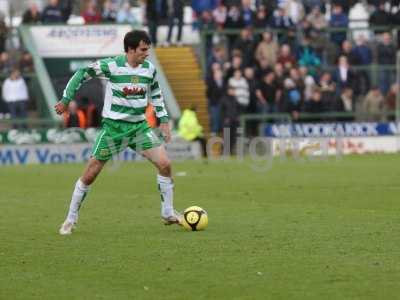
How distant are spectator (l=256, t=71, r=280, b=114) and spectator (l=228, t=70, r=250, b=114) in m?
0.44

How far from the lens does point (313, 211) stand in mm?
17094

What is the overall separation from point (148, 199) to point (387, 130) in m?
17.6

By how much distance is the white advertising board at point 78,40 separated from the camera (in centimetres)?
3650

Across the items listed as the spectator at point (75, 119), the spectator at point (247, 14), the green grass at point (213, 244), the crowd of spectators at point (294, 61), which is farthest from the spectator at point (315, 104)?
the green grass at point (213, 244)

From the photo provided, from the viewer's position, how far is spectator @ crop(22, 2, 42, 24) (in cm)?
3644

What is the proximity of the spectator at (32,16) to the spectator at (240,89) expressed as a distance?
6285 mm

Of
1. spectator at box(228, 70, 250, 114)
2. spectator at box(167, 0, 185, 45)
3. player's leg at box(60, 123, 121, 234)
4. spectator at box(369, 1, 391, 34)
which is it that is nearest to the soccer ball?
player's leg at box(60, 123, 121, 234)

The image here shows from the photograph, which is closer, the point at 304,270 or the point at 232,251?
the point at 304,270

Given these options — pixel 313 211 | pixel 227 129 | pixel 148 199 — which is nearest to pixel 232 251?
pixel 313 211

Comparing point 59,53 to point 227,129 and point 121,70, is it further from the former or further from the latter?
point 121,70

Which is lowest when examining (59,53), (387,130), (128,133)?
(387,130)

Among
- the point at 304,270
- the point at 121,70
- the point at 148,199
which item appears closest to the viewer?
the point at 304,270

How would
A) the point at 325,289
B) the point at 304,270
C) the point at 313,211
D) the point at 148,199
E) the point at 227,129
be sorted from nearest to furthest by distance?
the point at 325,289 < the point at 304,270 < the point at 313,211 < the point at 148,199 < the point at 227,129

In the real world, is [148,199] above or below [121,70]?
below
